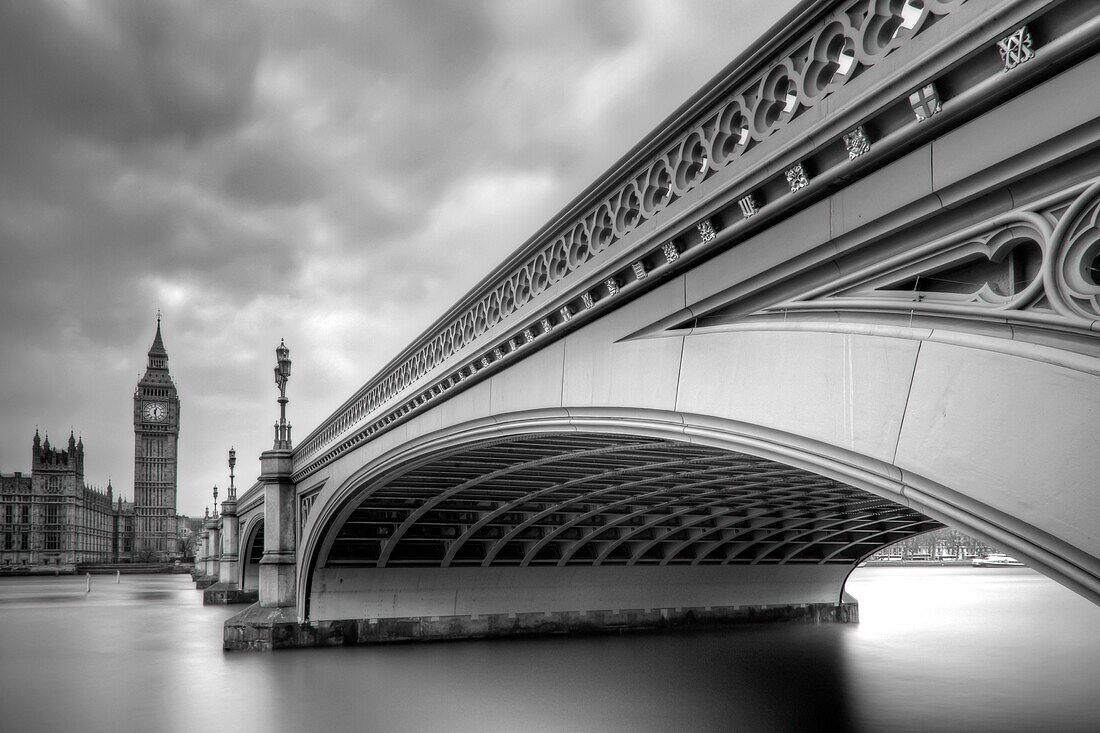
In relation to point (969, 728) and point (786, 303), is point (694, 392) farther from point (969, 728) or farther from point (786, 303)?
point (969, 728)

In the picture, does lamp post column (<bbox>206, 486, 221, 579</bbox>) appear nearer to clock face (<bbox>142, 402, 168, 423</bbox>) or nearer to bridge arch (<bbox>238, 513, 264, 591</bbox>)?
bridge arch (<bbox>238, 513, 264, 591</bbox>)

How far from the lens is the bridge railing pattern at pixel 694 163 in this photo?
5535 mm

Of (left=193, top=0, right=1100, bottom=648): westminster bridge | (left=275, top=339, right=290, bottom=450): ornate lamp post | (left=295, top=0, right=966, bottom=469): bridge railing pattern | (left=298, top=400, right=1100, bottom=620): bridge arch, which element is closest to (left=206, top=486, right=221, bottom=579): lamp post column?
(left=275, top=339, right=290, bottom=450): ornate lamp post

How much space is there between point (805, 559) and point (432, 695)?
64.8 feet

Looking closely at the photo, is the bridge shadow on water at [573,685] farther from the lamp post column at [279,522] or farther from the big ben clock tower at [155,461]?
the big ben clock tower at [155,461]

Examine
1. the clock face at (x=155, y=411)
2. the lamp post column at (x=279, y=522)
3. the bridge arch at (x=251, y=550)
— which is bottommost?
the bridge arch at (x=251, y=550)

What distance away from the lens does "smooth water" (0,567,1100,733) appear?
1802 cm

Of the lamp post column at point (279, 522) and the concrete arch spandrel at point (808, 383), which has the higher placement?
the concrete arch spandrel at point (808, 383)

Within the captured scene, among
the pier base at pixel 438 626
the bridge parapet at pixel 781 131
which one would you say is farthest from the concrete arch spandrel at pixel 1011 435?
the pier base at pixel 438 626

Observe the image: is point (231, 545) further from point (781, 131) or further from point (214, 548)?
point (781, 131)

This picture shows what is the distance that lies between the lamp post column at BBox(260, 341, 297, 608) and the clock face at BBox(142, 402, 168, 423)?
145 meters

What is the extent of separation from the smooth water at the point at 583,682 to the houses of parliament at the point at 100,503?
105m

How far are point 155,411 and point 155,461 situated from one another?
8.70 m

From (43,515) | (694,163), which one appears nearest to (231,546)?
(694,163)
